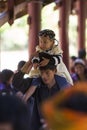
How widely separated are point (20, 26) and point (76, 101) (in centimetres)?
2256

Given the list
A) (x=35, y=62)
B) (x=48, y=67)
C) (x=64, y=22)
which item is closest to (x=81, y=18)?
(x=64, y=22)

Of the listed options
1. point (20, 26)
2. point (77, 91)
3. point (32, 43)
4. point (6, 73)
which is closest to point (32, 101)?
point (6, 73)

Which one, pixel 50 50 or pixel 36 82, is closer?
pixel 36 82

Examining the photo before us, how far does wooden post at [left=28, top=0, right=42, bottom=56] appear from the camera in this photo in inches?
308

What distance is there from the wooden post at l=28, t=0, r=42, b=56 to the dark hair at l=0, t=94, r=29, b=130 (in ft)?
20.2

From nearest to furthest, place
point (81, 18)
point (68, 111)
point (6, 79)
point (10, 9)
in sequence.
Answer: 1. point (68, 111)
2. point (6, 79)
3. point (10, 9)
4. point (81, 18)

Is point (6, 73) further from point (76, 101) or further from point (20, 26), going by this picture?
point (20, 26)

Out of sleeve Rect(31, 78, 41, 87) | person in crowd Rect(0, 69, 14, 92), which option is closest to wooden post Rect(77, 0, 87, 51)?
person in crowd Rect(0, 69, 14, 92)

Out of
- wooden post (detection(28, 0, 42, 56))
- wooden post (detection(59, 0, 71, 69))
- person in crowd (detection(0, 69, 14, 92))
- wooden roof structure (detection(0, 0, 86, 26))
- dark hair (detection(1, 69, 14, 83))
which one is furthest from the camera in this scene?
wooden post (detection(59, 0, 71, 69))

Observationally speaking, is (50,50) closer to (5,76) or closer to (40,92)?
(40,92)

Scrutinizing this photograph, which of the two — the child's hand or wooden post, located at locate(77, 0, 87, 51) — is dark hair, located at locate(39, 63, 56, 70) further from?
wooden post, located at locate(77, 0, 87, 51)

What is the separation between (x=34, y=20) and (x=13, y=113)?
20.9ft

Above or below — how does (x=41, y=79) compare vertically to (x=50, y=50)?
below

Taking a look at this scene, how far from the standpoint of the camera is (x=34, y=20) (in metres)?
7.86
